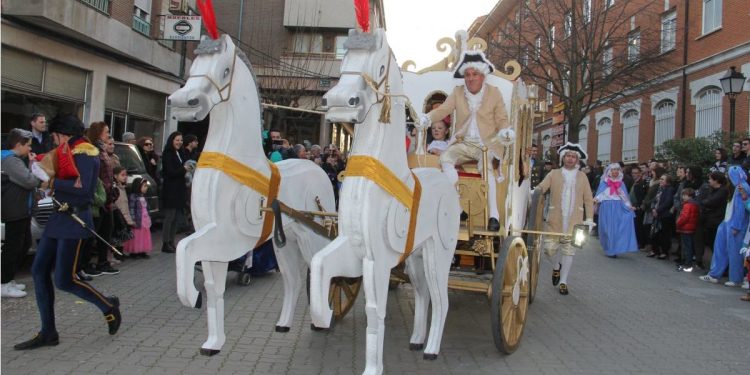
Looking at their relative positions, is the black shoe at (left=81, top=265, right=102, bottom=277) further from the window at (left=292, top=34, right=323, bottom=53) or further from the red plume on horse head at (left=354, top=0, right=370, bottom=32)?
the window at (left=292, top=34, right=323, bottom=53)

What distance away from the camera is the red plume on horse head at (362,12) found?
12.2ft

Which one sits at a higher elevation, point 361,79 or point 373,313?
point 361,79

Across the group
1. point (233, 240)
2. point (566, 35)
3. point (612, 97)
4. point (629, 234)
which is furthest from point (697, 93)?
point (233, 240)

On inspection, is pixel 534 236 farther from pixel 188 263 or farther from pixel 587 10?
pixel 587 10

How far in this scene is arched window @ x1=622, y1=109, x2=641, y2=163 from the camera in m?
23.3

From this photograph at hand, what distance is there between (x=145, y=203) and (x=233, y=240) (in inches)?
236

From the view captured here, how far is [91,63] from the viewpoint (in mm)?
14977

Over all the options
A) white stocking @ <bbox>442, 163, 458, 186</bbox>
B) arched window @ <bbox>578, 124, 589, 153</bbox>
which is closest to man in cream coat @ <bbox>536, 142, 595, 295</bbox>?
white stocking @ <bbox>442, 163, 458, 186</bbox>

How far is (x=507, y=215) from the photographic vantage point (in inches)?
225

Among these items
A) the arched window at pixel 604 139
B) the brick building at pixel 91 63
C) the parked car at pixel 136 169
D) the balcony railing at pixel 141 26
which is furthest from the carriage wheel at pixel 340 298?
the arched window at pixel 604 139

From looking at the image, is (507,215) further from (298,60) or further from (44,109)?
(298,60)

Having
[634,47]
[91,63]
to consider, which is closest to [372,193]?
[91,63]

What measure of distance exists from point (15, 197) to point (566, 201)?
687 cm

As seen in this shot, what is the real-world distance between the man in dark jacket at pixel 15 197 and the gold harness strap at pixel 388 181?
4.29 meters
